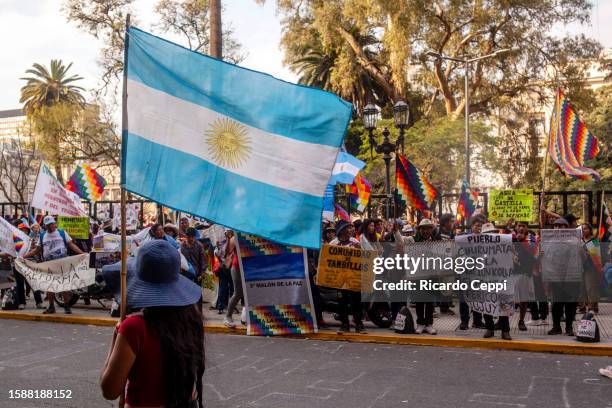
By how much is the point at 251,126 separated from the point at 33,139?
39.3m

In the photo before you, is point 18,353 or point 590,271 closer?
point 18,353

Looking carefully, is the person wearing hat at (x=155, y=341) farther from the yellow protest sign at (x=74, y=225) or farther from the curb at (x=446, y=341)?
the yellow protest sign at (x=74, y=225)

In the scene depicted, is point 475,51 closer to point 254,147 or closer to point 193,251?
point 193,251

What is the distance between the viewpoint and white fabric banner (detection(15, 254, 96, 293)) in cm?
1255

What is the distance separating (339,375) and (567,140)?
7.78 m

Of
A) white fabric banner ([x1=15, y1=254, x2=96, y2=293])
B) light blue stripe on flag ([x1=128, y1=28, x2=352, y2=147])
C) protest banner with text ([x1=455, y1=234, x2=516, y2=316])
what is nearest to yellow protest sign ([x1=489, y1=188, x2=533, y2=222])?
protest banner with text ([x1=455, y1=234, x2=516, y2=316])

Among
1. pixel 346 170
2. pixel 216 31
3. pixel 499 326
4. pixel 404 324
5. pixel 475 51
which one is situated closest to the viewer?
pixel 499 326

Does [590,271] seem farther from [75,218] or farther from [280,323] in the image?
[75,218]

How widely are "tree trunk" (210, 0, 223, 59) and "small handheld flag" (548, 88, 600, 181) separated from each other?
679 cm

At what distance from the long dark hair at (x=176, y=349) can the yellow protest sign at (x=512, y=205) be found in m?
11.4

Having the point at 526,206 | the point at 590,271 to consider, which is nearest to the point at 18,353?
the point at 590,271

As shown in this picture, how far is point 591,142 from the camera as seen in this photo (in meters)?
12.9

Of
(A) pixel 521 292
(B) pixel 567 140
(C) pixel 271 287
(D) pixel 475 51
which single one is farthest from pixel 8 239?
(D) pixel 475 51

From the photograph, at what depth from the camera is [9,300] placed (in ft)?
42.6
